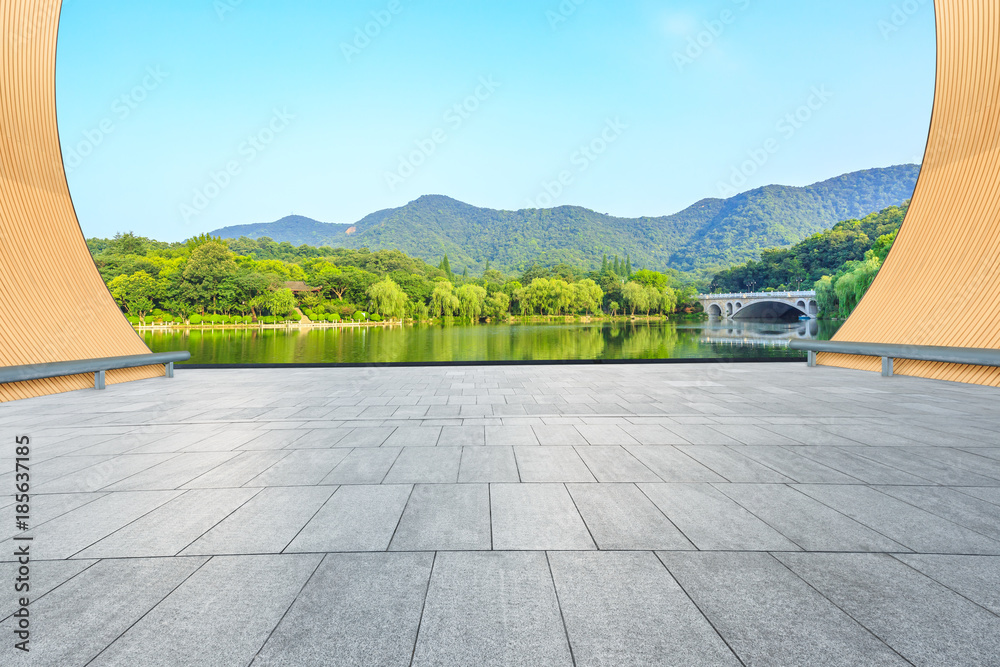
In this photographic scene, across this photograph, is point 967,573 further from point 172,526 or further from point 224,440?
point 224,440

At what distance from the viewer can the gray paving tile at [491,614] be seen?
1615 millimetres

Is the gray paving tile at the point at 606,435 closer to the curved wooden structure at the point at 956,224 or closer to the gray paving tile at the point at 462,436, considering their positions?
the gray paving tile at the point at 462,436

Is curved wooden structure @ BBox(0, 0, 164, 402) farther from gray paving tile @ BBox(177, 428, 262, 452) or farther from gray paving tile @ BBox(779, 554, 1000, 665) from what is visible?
gray paving tile @ BBox(779, 554, 1000, 665)

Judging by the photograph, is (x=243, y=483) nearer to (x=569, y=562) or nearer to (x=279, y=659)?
(x=279, y=659)

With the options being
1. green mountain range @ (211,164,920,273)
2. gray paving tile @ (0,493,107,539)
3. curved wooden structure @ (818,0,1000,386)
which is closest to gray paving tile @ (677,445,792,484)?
gray paving tile @ (0,493,107,539)

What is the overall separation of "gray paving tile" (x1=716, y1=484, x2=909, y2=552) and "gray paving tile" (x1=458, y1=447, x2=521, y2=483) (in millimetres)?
1401

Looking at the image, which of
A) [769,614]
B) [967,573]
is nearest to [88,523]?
[769,614]

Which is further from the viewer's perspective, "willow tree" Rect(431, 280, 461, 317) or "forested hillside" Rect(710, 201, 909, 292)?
"willow tree" Rect(431, 280, 461, 317)

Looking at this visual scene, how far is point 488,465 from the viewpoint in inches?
146

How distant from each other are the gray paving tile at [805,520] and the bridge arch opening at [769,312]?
63.1 m

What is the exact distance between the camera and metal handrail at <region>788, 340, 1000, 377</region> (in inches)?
254

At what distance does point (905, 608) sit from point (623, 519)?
120 cm

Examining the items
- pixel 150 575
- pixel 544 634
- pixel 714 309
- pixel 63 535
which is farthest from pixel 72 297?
pixel 714 309

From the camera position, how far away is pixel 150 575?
216 centimetres
